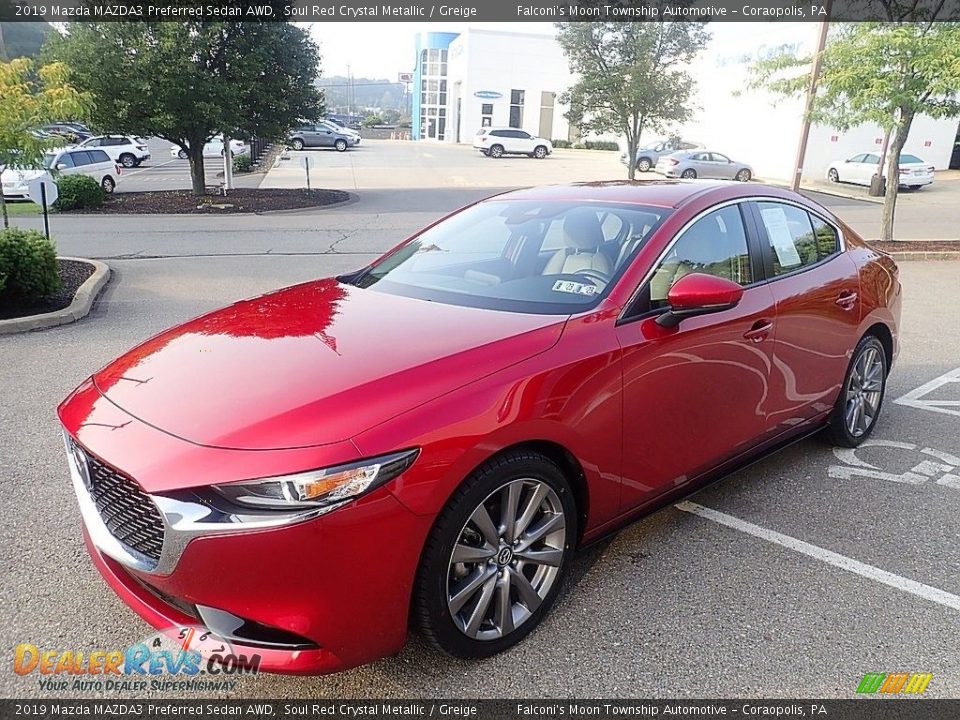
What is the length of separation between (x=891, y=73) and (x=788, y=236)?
10.9 meters

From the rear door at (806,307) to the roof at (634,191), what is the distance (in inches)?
12.2

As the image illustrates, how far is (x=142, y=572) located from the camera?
7.45 feet

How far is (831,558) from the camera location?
11.3 ft

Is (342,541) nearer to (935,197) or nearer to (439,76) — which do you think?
(935,197)

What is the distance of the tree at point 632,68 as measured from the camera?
2522 centimetres

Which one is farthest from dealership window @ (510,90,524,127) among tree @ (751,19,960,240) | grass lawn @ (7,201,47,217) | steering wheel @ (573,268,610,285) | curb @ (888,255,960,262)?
steering wheel @ (573,268,610,285)

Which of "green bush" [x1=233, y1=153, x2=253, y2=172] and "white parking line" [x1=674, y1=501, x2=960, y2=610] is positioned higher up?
"green bush" [x1=233, y1=153, x2=253, y2=172]

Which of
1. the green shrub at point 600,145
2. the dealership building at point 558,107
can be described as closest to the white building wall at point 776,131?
the dealership building at point 558,107

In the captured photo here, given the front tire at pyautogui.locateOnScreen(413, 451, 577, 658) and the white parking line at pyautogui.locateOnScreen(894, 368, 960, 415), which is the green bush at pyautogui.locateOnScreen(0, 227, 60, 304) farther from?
the white parking line at pyautogui.locateOnScreen(894, 368, 960, 415)

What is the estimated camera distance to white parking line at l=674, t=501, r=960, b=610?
10.4 ft

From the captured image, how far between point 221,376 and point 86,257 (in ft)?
36.7

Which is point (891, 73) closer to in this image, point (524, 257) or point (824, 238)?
point (824, 238)

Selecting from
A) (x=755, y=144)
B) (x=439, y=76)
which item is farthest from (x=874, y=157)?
(x=439, y=76)

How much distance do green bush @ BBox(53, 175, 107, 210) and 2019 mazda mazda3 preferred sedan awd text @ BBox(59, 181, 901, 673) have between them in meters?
18.1
